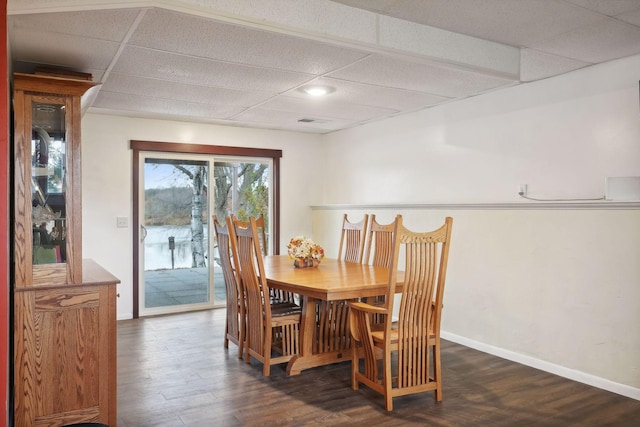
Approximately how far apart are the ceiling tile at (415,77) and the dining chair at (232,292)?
1532 mm

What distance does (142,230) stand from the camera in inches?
216

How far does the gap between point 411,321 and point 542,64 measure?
2093mm

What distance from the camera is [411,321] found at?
292 centimetres

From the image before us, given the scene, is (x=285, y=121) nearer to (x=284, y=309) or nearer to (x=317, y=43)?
(x=284, y=309)

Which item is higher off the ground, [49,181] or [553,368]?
[49,181]

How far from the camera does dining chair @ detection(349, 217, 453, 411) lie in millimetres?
2842

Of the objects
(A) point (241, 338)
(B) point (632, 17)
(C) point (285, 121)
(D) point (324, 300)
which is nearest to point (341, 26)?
(B) point (632, 17)

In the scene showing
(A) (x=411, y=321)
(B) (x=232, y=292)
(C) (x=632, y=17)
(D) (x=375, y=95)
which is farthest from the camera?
(D) (x=375, y=95)

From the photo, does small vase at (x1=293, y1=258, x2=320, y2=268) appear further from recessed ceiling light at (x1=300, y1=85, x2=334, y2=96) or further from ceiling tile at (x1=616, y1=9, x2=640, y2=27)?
ceiling tile at (x1=616, y1=9, x2=640, y2=27)

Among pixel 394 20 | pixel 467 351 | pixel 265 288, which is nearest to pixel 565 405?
pixel 467 351

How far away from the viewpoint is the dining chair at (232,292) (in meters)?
3.88

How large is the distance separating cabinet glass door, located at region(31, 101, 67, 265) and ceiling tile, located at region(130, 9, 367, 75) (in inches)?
25.7

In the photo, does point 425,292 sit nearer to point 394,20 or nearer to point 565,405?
point 565,405

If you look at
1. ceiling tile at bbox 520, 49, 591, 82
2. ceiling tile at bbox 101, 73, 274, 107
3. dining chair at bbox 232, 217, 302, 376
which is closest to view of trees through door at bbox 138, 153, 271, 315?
ceiling tile at bbox 101, 73, 274, 107
